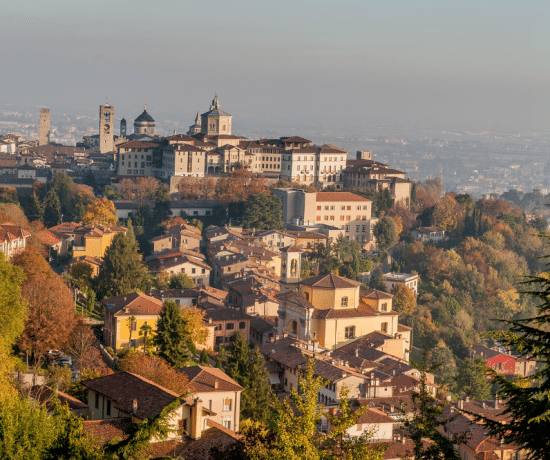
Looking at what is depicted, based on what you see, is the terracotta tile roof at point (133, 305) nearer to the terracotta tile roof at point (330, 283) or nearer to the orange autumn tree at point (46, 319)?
the orange autumn tree at point (46, 319)

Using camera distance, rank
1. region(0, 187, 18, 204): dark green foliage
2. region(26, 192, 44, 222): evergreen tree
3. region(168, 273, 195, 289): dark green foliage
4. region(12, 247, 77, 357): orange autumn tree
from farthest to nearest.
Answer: region(0, 187, 18, 204): dark green foliage → region(26, 192, 44, 222): evergreen tree → region(168, 273, 195, 289): dark green foliage → region(12, 247, 77, 357): orange autumn tree

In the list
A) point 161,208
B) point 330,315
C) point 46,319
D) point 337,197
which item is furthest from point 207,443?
point 337,197

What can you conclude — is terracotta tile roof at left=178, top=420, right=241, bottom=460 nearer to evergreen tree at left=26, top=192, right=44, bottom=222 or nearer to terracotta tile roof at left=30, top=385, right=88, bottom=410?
terracotta tile roof at left=30, top=385, right=88, bottom=410

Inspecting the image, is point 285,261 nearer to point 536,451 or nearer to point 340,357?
point 340,357

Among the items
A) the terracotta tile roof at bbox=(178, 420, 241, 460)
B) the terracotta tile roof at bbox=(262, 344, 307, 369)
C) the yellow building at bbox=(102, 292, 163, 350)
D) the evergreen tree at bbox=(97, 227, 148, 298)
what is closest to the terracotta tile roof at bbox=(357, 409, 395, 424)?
the terracotta tile roof at bbox=(262, 344, 307, 369)

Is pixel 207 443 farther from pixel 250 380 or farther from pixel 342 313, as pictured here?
pixel 342 313

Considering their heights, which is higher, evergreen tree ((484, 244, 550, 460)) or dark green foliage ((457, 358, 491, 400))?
evergreen tree ((484, 244, 550, 460))

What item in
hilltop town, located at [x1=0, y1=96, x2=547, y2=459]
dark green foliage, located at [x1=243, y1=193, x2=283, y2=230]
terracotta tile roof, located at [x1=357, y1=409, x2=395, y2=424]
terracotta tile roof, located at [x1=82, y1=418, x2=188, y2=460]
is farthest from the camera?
dark green foliage, located at [x1=243, y1=193, x2=283, y2=230]

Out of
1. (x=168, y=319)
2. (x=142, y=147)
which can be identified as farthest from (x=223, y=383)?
(x=142, y=147)
